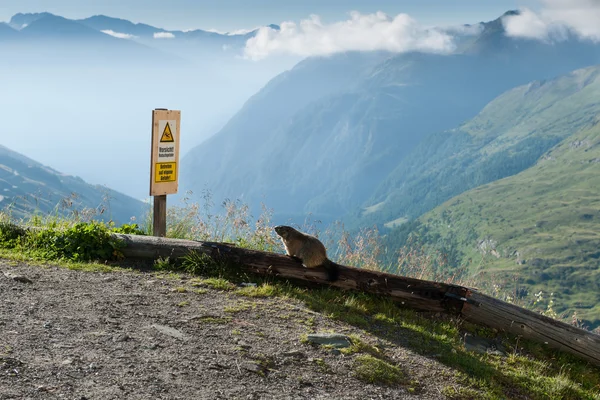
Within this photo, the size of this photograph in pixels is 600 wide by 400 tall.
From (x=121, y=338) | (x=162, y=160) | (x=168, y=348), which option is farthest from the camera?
(x=162, y=160)

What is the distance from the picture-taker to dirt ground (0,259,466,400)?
4910mm

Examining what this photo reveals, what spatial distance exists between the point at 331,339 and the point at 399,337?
3.43 ft

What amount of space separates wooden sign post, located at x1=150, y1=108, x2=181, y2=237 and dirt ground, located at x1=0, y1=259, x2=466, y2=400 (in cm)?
264

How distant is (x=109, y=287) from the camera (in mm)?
7730

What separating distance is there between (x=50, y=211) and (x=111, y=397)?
7925mm

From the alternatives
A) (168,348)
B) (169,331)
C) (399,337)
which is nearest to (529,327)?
(399,337)

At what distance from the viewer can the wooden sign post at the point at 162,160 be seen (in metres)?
10.2

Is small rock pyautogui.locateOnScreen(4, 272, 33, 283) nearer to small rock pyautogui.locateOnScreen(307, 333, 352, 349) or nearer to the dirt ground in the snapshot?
the dirt ground

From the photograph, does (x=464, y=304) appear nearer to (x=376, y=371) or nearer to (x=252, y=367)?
(x=376, y=371)

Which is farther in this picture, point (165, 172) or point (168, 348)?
point (165, 172)

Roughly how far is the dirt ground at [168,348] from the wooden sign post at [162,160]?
264cm

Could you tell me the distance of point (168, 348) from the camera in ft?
18.8

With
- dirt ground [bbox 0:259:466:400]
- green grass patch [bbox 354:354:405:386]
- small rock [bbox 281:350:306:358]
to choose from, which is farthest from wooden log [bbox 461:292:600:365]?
small rock [bbox 281:350:306:358]

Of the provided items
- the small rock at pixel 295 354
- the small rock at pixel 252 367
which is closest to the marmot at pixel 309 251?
the small rock at pixel 295 354
